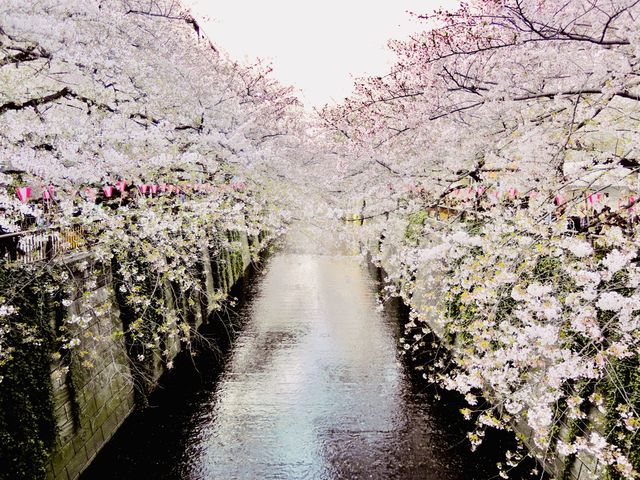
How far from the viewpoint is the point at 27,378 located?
7.39 meters

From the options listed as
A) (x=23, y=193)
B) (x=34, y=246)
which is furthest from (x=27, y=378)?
(x=23, y=193)

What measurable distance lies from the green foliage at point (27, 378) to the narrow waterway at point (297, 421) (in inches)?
85.7

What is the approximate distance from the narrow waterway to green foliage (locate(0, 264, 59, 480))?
7.14ft

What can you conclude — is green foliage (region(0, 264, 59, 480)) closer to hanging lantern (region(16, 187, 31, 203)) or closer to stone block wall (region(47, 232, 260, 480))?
stone block wall (region(47, 232, 260, 480))

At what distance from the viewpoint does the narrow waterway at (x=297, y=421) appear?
31.3ft

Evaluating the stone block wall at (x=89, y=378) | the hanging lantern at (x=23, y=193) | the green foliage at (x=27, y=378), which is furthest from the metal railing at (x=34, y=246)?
the hanging lantern at (x=23, y=193)

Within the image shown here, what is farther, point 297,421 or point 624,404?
point 297,421

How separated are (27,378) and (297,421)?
20.7ft

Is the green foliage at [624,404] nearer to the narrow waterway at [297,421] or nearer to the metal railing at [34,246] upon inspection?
the narrow waterway at [297,421]

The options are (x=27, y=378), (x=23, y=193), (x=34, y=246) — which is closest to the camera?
(x=27, y=378)

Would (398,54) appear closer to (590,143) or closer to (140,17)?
(590,143)

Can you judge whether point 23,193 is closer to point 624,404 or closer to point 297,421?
point 297,421

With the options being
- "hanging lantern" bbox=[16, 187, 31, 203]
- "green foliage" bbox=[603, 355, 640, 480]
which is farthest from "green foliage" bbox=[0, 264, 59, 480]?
"green foliage" bbox=[603, 355, 640, 480]

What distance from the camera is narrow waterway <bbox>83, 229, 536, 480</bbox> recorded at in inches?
376
